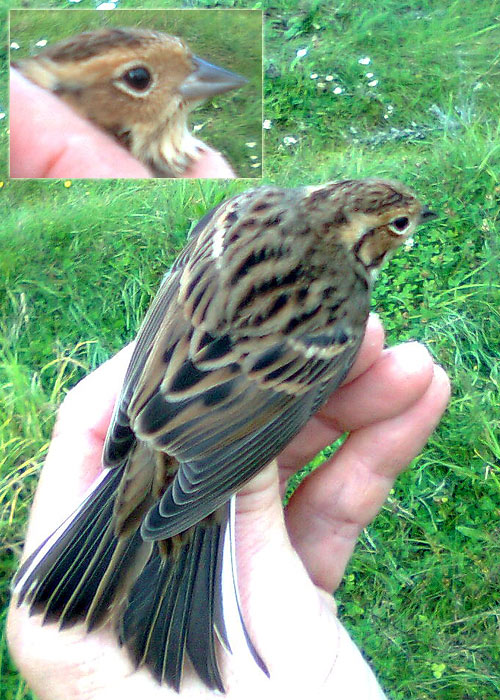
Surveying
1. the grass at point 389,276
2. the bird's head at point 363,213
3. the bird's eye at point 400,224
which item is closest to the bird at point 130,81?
the grass at point 389,276

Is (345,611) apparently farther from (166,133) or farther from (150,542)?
(166,133)

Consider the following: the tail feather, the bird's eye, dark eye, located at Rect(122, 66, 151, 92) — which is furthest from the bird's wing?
dark eye, located at Rect(122, 66, 151, 92)

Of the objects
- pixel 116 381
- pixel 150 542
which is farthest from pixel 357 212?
pixel 150 542

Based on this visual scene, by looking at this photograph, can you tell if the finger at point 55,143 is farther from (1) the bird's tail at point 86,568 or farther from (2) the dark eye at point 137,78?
(1) the bird's tail at point 86,568

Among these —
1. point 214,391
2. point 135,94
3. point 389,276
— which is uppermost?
point 135,94

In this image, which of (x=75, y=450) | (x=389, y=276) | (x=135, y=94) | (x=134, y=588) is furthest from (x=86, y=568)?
(x=389, y=276)

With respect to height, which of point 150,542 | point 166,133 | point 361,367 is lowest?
point 361,367

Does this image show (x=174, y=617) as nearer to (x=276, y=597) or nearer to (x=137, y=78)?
(x=276, y=597)
